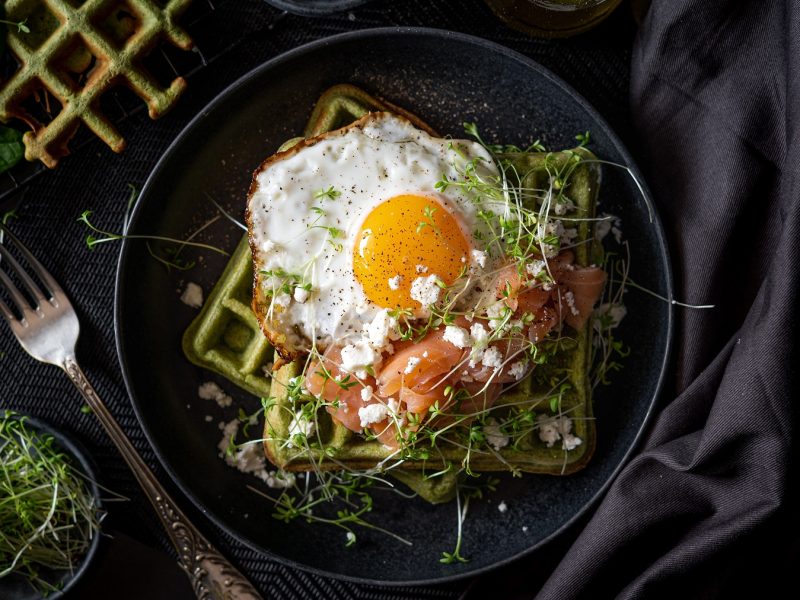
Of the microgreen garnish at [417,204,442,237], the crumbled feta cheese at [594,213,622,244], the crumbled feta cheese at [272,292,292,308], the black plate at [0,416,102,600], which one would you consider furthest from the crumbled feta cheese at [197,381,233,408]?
the crumbled feta cheese at [594,213,622,244]

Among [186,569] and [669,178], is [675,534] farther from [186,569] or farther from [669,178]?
[186,569]

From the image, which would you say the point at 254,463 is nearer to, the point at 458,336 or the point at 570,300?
the point at 458,336

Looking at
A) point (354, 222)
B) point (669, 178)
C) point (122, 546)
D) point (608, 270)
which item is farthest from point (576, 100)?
point (122, 546)

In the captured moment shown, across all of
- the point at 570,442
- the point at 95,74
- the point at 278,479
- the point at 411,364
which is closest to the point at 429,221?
the point at 411,364

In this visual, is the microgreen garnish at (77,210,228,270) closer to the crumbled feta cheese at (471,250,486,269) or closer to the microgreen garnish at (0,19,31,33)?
the microgreen garnish at (0,19,31,33)

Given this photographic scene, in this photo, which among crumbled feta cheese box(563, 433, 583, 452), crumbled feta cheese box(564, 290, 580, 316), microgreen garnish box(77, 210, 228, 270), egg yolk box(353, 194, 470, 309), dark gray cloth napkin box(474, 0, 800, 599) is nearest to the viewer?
dark gray cloth napkin box(474, 0, 800, 599)

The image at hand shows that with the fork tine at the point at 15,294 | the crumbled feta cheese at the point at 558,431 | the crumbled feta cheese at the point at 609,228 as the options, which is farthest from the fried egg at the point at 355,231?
the fork tine at the point at 15,294
